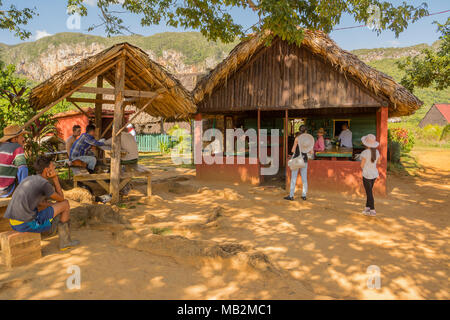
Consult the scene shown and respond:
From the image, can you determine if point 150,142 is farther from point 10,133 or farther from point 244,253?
point 244,253

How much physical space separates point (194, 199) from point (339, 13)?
5.80 metres

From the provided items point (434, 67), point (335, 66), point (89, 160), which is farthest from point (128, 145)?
point (434, 67)

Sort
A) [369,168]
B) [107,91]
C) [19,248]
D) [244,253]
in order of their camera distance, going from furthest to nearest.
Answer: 1. [107,91]
2. [369,168]
3. [244,253]
4. [19,248]

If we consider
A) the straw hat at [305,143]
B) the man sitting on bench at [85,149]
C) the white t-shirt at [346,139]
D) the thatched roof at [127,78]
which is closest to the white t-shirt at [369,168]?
the straw hat at [305,143]

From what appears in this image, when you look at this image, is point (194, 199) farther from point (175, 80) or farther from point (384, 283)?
point (384, 283)

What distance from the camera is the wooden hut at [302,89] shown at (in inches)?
326

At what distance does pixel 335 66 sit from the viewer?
854cm

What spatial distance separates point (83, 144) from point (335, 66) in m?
7.02

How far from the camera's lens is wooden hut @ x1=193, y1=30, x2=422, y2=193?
829 cm

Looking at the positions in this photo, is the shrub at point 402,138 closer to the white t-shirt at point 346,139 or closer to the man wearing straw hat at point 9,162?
the white t-shirt at point 346,139

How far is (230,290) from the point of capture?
3117 mm

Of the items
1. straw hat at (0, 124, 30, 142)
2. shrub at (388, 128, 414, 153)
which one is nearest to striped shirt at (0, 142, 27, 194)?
straw hat at (0, 124, 30, 142)
